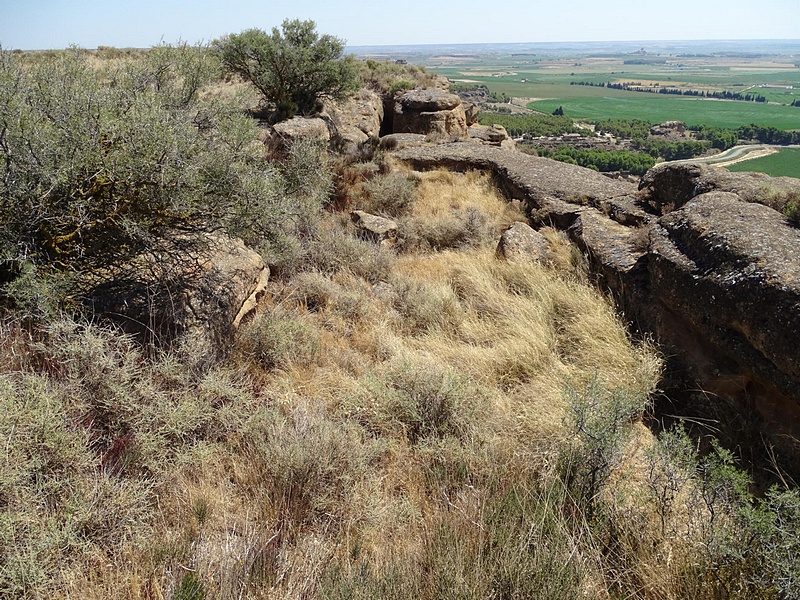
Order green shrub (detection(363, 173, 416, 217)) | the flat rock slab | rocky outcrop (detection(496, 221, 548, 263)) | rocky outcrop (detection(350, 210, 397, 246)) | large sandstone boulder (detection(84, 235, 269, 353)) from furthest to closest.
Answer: green shrub (detection(363, 173, 416, 217))
the flat rock slab
rocky outcrop (detection(350, 210, 397, 246))
rocky outcrop (detection(496, 221, 548, 263))
large sandstone boulder (detection(84, 235, 269, 353))

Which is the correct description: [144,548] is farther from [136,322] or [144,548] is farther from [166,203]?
[166,203]

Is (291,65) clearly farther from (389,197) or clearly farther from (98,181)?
(98,181)

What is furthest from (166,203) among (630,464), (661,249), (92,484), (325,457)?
(661,249)

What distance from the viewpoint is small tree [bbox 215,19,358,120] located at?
1085cm

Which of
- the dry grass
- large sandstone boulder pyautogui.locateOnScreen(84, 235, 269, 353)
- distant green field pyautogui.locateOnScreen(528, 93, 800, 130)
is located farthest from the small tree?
distant green field pyautogui.locateOnScreen(528, 93, 800, 130)

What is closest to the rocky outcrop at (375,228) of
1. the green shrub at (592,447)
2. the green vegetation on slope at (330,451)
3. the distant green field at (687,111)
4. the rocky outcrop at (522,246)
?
the rocky outcrop at (522,246)

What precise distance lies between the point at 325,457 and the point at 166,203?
2232mm

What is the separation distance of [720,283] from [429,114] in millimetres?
10445

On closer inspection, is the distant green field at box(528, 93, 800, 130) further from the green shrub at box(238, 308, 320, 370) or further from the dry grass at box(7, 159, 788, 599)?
the green shrub at box(238, 308, 320, 370)

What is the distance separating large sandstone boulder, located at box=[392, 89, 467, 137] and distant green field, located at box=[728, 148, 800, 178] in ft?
63.0

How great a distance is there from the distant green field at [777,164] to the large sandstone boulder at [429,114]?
63.0 feet

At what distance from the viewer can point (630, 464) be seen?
2596 millimetres

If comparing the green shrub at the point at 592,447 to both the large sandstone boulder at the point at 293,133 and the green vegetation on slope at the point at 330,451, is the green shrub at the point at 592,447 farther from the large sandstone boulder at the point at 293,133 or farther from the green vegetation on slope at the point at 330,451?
the large sandstone boulder at the point at 293,133

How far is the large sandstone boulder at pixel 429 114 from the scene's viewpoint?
12.4 m
